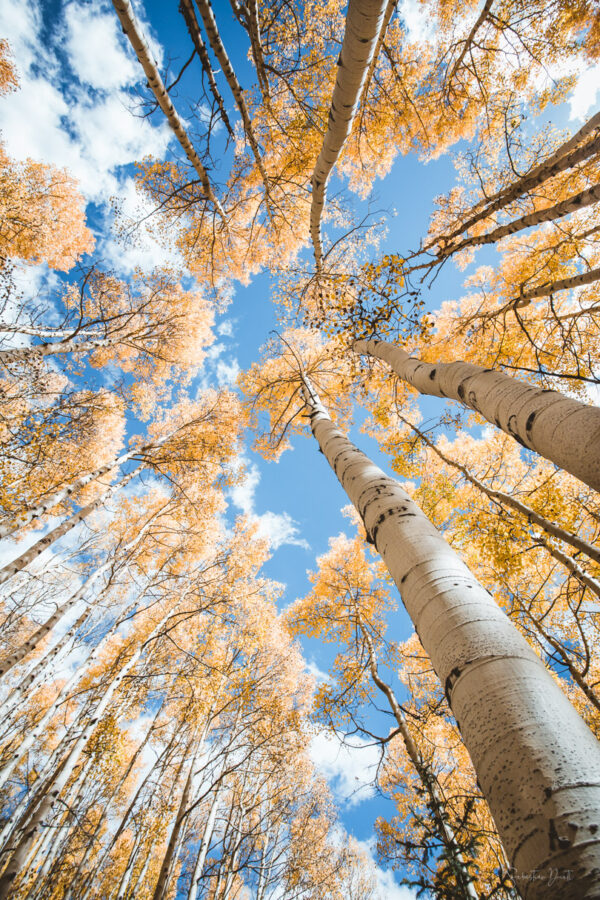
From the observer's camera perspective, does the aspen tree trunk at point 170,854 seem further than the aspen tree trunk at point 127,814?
No

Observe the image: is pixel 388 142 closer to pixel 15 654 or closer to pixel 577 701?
pixel 15 654

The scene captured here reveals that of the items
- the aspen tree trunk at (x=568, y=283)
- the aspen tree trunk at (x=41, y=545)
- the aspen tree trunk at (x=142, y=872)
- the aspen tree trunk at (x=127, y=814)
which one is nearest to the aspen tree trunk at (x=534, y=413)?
the aspen tree trunk at (x=568, y=283)

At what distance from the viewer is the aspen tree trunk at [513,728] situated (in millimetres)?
588

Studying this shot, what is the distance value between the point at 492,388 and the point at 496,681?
1.60m

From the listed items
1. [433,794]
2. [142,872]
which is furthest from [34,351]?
[142,872]

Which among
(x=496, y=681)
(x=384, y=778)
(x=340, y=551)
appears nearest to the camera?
(x=496, y=681)

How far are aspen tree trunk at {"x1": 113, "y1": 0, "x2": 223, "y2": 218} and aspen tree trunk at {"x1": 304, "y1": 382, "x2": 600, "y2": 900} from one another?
4477 millimetres

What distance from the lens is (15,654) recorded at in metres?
3.75

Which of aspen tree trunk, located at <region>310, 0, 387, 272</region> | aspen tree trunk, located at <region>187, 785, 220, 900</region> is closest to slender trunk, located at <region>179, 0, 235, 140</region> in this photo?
aspen tree trunk, located at <region>310, 0, 387, 272</region>

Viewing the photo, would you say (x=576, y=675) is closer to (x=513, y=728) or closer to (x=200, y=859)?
(x=513, y=728)

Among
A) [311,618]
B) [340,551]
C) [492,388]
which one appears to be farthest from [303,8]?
[340,551]

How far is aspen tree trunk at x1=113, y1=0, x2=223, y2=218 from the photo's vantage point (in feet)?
8.46

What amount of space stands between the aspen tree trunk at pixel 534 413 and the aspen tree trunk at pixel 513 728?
0.63 meters

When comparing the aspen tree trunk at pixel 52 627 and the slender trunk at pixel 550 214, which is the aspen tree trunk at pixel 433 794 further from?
the slender trunk at pixel 550 214
